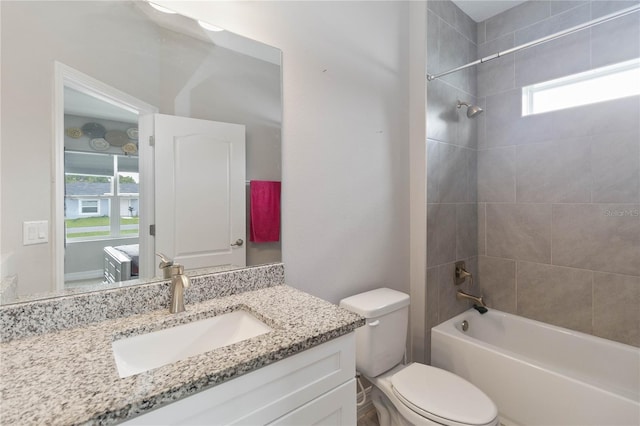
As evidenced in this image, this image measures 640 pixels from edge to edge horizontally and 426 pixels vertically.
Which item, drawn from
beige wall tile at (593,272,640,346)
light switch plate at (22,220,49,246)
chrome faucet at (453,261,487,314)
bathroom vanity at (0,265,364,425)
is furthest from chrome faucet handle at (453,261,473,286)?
light switch plate at (22,220,49,246)

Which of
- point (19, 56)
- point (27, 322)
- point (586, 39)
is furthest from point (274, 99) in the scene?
point (586, 39)

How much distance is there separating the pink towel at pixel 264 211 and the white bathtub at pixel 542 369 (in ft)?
4.37

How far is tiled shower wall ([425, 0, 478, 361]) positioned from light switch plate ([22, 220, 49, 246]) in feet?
6.22

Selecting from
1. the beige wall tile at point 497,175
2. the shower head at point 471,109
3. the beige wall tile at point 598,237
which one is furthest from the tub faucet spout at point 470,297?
the shower head at point 471,109

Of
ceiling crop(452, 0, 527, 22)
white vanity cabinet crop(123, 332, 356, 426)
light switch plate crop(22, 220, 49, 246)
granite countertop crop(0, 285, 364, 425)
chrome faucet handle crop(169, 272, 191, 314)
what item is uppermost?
ceiling crop(452, 0, 527, 22)

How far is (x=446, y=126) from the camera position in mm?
2059

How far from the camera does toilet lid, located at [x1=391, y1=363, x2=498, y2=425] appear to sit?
120 cm

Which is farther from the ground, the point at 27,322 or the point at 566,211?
the point at 566,211

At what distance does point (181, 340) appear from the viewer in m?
0.99

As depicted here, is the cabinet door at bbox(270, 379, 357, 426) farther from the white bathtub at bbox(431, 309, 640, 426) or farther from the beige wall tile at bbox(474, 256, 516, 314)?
the beige wall tile at bbox(474, 256, 516, 314)

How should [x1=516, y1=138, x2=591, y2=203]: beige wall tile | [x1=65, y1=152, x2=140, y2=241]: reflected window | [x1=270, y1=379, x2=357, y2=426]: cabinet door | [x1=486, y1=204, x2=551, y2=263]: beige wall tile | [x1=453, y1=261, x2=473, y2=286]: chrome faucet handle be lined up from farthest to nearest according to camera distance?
[x1=453, y1=261, x2=473, y2=286]: chrome faucet handle < [x1=486, y1=204, x2=551, y2=263]: beige wall tile < [x1=516, y1=138, x2=591, y2=203]: beige wall tile < [x1=65, y1=152, x2=140, y2=241]: reflected window < [x1=270, y1=379, x2=357, y2=426]: cabinet door

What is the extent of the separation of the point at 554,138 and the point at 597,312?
1.17 metres

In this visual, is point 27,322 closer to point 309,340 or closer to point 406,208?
point 309,340

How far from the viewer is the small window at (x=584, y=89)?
5.79 feet
